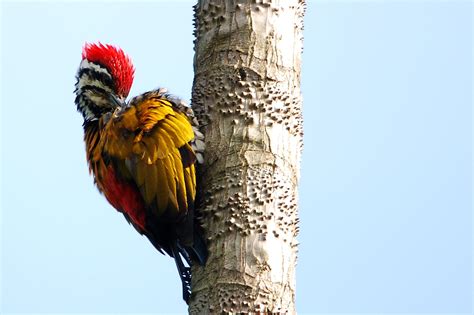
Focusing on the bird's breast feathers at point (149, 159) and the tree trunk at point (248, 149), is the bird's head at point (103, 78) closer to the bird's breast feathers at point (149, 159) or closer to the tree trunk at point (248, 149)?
the bird's breast feathers at point (149, 159)

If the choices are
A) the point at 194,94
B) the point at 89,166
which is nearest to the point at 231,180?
the point at 194,94

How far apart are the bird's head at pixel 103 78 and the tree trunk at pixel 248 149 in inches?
28.8

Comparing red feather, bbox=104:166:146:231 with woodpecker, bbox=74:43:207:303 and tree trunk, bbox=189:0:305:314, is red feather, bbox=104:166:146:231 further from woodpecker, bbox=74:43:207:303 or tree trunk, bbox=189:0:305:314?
tree trunk, bbox=189:0:305:314

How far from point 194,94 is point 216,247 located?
0.88 m

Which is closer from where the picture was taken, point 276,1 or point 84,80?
point 276,1

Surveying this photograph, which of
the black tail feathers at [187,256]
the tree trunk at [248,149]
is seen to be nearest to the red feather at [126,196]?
the black tail feathers at [187,256]

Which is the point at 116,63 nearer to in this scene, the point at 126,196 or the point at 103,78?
the point at 103,78

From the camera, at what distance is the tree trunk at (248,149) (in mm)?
3238

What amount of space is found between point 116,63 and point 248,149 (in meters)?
1.40

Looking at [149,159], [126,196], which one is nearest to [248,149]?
[149,159]

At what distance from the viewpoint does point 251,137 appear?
11.5 ft

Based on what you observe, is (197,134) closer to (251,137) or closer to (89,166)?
(251,137)

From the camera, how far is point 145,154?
12.5 feet

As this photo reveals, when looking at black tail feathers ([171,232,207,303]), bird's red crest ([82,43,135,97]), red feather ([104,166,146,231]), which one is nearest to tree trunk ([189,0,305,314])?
black tail feathers ([171,232,207,303])
